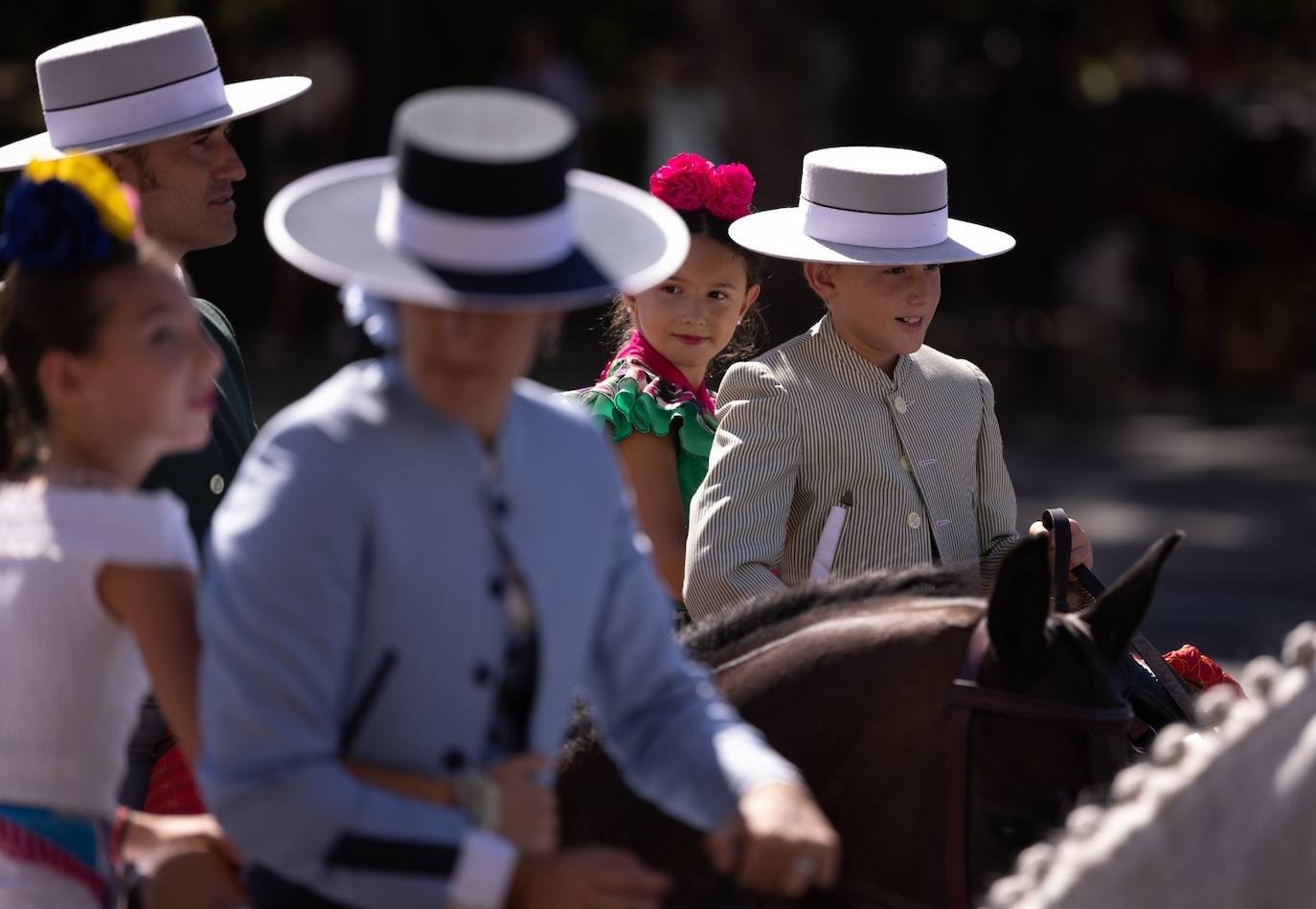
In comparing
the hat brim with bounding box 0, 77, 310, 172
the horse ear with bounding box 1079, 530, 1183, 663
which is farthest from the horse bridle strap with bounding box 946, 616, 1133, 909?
the hat brim with bounding box 0, 77, 310, 172

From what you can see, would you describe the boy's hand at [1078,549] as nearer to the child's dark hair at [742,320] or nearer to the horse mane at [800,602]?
the horse mane at [800,602]

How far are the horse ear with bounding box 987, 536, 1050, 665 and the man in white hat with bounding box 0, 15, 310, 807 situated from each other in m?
1.41

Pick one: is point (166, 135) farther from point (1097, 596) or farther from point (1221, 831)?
point (1221, 831)

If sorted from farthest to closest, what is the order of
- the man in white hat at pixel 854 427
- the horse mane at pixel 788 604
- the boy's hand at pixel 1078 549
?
the man in white hat at pixel 854 427 → the boy's hand at pixel 1078 549 → the horse mane at pixel 788 604

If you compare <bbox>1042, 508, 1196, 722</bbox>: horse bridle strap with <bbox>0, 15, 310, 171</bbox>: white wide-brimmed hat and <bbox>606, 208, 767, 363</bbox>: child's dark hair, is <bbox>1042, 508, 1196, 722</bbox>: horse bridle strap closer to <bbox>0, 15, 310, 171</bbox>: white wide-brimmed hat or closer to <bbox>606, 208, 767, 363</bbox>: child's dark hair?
<bbox>606, 208, 767, 363</bbox>: child's dark hair

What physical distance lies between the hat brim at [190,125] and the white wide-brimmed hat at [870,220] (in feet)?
3.05

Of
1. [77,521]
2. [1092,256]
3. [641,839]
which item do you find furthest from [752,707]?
[1092,256]

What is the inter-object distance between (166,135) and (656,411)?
1138mm

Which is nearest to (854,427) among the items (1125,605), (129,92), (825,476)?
(825,476)

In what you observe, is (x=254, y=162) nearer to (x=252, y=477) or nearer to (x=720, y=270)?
(x=720, y=270)

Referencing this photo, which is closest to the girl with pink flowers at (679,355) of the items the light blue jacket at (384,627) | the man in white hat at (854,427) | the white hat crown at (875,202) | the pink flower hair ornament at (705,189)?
the pink flower hair ornament at (705,189)

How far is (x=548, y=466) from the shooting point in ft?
7.30

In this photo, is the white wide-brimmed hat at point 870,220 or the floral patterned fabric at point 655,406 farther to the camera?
the floral patterned fabric at point 655,406

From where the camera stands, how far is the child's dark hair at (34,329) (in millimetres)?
2271
